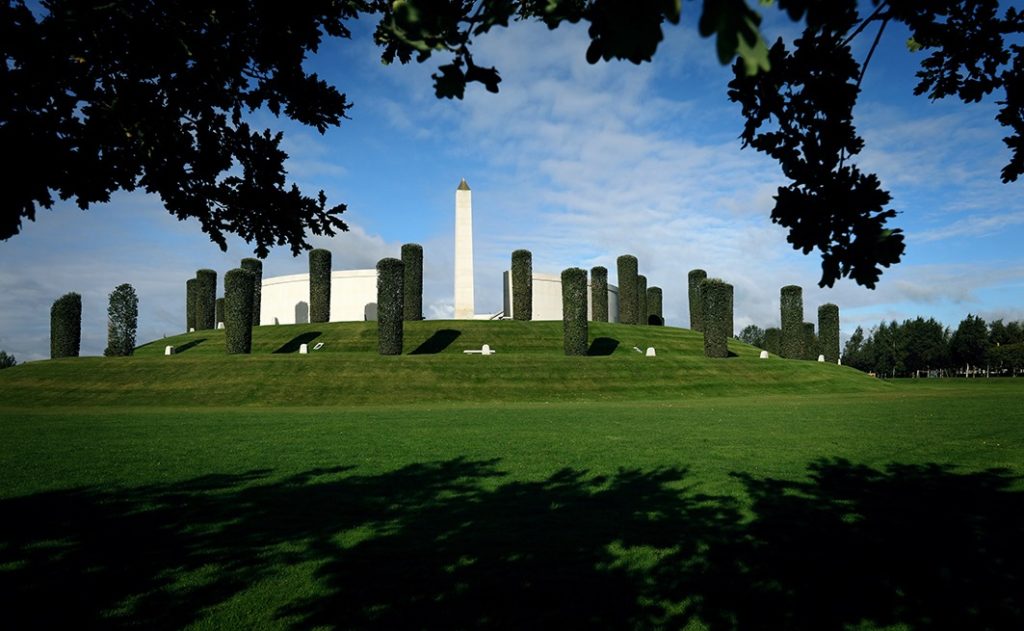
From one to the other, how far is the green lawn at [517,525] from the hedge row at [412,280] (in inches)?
1202

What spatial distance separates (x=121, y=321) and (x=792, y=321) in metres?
51.1

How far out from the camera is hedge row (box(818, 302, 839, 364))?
51188 mm

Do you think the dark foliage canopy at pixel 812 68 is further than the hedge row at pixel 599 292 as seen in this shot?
No

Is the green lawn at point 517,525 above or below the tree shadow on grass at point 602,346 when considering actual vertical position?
below

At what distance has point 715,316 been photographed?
40.9m

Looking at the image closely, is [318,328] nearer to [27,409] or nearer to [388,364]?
[388,364]

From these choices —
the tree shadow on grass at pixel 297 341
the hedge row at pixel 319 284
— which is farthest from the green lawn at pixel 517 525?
the hedge row at pixel 319 284

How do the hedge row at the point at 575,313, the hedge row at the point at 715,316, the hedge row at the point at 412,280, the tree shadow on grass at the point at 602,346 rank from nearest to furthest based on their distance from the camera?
1. the hedge row at the point at 575,313
2. the hedge row at the point at 715,316
3. the tree shadow on grass at the point at 602,346
4. the hedge row at the point at 412,280

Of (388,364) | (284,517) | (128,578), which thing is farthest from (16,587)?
(388,364)

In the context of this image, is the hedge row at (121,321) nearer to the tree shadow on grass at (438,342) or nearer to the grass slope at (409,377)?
the grass slope at (409,377)

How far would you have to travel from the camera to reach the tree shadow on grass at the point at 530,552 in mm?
4855

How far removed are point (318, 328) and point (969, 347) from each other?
309ft

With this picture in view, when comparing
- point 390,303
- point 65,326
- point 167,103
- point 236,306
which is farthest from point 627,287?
point 167,103

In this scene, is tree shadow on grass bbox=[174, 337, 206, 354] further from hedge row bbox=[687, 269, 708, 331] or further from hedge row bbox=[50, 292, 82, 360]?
hedge row bbox=[687, 269, 708, 331]
